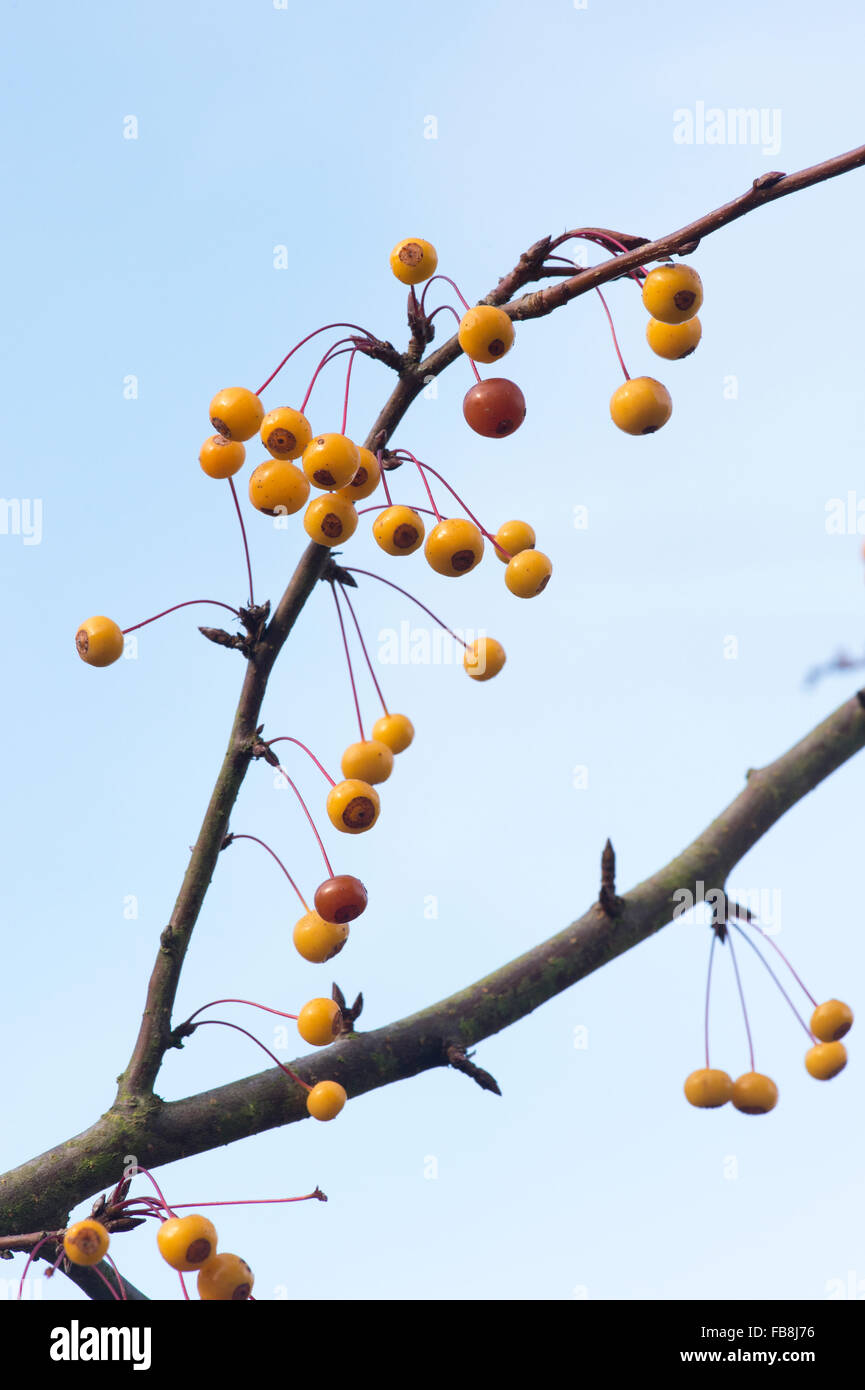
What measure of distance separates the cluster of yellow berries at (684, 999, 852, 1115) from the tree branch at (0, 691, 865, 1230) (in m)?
0.42

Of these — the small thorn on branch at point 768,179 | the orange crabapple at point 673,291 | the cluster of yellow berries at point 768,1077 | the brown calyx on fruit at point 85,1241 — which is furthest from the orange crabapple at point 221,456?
the cluster of yellow berries at point 768,1077

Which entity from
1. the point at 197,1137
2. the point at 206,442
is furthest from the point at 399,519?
the point at 197,1137

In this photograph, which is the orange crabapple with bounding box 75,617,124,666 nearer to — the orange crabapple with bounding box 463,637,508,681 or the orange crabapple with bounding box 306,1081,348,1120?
the orange crabapple with bounding box 463,637,508,681

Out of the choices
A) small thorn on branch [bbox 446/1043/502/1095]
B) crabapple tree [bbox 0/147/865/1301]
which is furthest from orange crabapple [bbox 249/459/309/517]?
small thorn on branch [bbox 446/1043/502/1095]

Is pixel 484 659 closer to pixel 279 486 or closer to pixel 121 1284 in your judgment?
pixel 279 486

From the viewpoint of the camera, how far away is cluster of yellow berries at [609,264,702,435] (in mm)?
2064

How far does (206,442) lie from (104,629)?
1.57ft

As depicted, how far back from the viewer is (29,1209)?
2.55m

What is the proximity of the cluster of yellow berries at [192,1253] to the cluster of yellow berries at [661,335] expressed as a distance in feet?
5.49

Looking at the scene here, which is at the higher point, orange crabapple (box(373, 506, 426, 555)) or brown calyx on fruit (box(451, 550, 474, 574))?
orange crabapple (box(373, 506, 426, 555))

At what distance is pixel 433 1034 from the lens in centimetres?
264

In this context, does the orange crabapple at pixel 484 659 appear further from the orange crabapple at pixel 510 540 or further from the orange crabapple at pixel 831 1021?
the orange crabapple at pixel 831 1021

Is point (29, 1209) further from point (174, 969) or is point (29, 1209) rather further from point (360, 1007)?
point (360, 1007)
